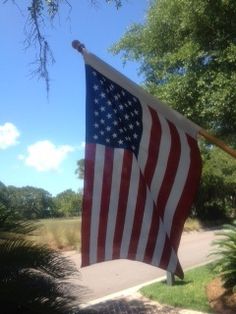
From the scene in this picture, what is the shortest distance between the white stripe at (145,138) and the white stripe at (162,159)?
12cm

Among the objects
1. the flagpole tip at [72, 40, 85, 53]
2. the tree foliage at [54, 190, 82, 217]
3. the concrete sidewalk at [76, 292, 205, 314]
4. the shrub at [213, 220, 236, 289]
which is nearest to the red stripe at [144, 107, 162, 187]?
the flagpole tip at [72, 40, 85, 53]

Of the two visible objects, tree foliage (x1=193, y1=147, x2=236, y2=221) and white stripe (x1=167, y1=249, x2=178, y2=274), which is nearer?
white stripe (x1=167, y1=249, x2=178, y2=274)

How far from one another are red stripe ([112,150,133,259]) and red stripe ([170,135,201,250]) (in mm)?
497

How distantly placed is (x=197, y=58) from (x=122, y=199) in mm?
6434

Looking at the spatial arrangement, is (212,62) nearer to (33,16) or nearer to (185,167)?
(33,16)

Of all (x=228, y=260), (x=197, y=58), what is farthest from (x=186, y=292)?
(x=197, y=58)

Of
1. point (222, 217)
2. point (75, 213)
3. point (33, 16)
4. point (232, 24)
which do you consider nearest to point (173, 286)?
point (232, 24)

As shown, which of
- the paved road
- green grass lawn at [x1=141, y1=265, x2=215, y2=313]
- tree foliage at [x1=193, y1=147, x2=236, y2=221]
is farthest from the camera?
tree foliage at [x1=193, y1=147, x2=236, y2=221]

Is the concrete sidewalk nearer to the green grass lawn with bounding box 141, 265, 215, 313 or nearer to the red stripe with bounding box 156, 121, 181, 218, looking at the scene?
the green grass lawn with bounding box 141, 265, 215, 313

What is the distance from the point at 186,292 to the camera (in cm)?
982

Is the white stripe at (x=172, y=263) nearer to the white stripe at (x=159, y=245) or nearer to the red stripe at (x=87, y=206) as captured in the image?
the white stripe at (x=159, y=245)

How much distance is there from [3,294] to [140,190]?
5.74ft

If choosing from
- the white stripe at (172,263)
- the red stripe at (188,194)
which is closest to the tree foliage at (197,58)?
the red stripe at (188,194)

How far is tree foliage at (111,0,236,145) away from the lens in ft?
33.8
